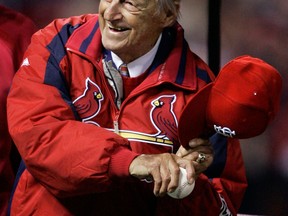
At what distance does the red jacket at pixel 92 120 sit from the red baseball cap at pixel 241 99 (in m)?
0.19

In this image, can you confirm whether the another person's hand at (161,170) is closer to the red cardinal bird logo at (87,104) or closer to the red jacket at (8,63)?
the red cardinal bird logo at (87,104)

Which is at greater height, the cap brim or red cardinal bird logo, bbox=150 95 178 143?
the cap brim

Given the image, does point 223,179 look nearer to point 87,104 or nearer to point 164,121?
point 164,121

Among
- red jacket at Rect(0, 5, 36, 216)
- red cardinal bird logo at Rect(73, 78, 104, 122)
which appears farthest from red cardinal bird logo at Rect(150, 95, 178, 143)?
red jacket at Rect(0, 5, 36, 216)

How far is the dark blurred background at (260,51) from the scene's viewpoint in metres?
1.92

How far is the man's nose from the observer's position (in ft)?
5.07

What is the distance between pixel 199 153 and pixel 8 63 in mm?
600

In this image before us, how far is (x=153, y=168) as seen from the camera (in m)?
1.34

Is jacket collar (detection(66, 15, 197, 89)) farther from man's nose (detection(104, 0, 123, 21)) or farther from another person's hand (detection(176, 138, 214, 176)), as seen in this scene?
another person's hand (detection(176, 138, 214, 176))

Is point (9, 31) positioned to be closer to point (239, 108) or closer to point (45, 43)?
point (45, 43)

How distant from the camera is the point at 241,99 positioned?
1306mm

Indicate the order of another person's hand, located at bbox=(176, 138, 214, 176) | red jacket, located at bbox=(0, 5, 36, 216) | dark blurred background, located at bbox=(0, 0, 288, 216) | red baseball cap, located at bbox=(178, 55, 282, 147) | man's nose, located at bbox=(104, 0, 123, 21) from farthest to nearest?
dark blurred background, located at bbox=(0, 0, 288, 216) < red jacket, located at bbox=(0, 5, 36, 216) < man's nose, located at bbox=(104, 0, 123, 21) < another person's hand, located at bbox=(176, 138, 214, 176) < red baseball cap, located at bbox=(178, 55, 282, 147)

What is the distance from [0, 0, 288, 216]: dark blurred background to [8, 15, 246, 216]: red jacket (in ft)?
1.00

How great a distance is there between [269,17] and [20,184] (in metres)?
0.75
